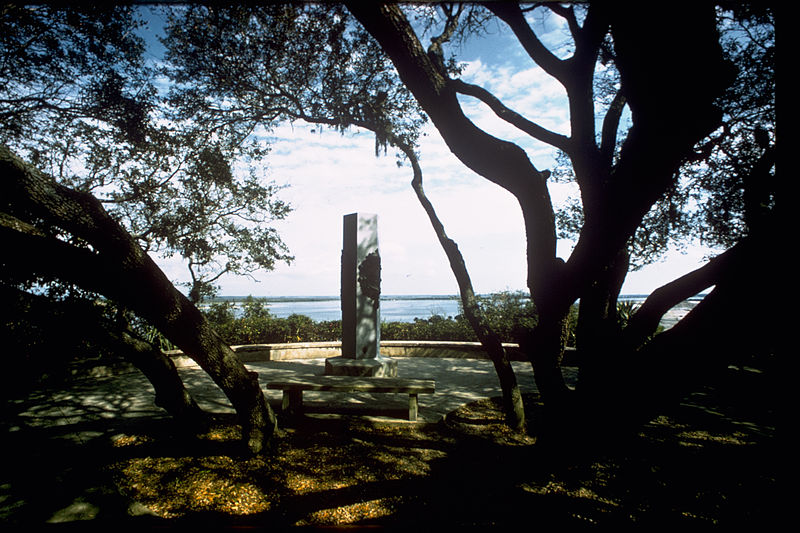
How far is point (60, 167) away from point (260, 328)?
253 inches

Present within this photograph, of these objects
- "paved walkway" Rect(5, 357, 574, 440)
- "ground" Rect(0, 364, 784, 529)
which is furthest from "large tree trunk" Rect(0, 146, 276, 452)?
"paved walkway" Rect(5, 357, 574, 440)

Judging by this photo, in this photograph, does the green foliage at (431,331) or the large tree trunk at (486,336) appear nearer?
the large tree trunk at (486,336)

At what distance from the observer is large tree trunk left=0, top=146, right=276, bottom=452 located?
9.37 feet

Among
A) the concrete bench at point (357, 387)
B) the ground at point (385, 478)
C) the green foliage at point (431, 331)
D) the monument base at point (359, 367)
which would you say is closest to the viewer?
the ground at point (385, 478)

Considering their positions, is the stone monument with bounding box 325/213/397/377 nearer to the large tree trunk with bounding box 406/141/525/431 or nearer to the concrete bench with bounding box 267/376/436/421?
the concrete bench with bounding box 267/376/436/421

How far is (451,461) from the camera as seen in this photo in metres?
4.08

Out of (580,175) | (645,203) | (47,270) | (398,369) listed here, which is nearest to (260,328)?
(398,369)

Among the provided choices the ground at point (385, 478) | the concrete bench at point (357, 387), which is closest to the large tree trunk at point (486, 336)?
the ground at point (385, 478)

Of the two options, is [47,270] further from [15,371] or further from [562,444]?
[15,371]

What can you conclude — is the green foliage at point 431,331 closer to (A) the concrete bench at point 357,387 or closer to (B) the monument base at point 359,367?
(B) the monument base at point 359,367

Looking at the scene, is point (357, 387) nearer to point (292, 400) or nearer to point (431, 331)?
point (292, 400)

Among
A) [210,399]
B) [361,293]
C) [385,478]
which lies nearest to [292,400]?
[210,399]

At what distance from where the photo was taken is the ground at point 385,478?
119 inches

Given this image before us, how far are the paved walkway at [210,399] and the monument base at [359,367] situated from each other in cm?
59
